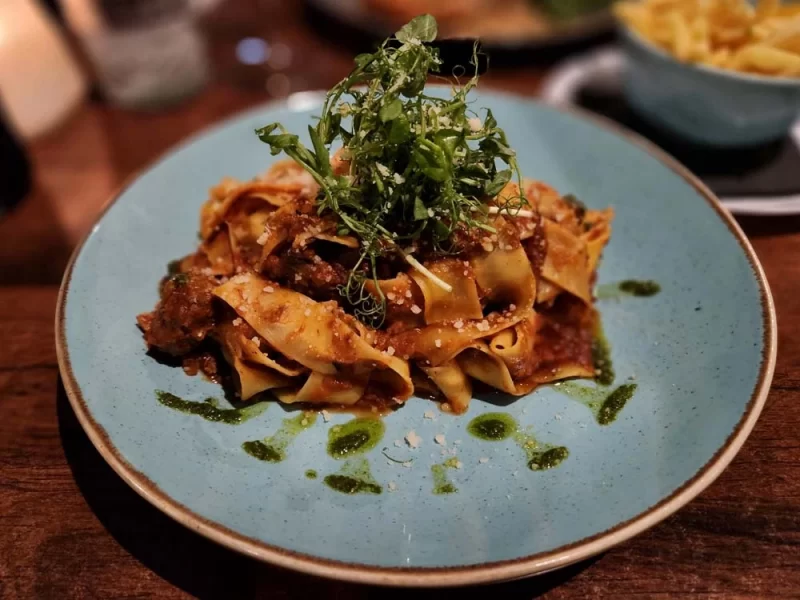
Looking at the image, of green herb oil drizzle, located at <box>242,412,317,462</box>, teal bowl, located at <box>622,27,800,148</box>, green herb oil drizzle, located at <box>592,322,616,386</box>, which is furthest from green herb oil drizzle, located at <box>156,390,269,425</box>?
teal bowl, located at <box>622,27,800,148</box>

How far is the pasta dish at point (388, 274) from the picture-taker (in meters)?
2.84

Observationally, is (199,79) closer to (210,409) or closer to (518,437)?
(210,409)

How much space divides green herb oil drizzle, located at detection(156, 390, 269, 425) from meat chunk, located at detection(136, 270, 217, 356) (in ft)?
0.79

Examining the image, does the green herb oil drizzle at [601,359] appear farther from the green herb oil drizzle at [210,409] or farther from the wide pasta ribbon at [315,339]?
the green herb oil drizzle at [210,409]

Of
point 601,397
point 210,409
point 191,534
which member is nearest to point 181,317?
point 210,409

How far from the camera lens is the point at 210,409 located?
9.34ft

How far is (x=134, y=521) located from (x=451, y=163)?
1924 mm

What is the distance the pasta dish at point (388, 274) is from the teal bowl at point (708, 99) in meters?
1.90

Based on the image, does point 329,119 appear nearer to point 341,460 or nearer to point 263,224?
point 263,224

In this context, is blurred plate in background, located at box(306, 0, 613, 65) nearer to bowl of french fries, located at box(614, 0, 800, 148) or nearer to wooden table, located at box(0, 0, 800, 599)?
bowl of french fries, located at box(614, 0, 800, 148)

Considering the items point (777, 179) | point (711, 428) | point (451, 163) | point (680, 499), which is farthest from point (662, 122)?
point (680, 499)

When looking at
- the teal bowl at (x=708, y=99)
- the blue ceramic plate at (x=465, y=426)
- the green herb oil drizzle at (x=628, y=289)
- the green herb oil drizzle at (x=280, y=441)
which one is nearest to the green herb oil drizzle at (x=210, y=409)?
the blue ceramic plate at (x=465, y=426)

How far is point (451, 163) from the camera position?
2.80 metres

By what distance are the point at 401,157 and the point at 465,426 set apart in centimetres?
120
